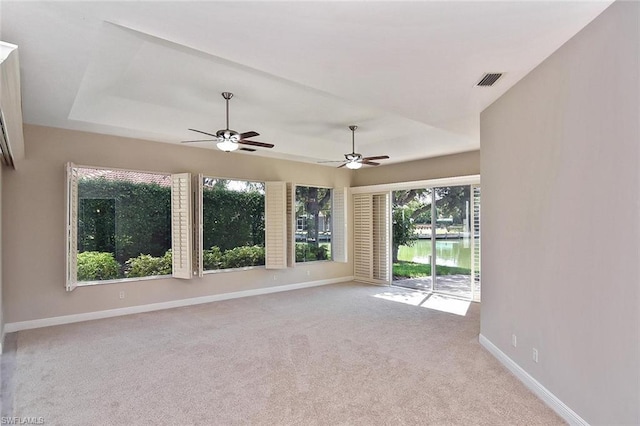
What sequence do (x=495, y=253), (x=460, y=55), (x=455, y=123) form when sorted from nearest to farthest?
(x=460, y=55), (x=495, y=253), (x=455, y=123)

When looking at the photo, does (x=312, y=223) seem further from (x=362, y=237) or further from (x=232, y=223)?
(x=232, y=223)

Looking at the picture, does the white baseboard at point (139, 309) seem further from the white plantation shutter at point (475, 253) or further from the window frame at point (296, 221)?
the white plantation shutter at point (475, 253)

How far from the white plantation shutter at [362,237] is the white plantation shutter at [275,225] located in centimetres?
216

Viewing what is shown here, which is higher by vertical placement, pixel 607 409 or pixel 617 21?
pixel 617 21

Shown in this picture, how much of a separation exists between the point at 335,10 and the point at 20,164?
4.90m

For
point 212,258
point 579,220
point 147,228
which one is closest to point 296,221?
point 212,258

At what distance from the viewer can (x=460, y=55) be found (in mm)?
2670

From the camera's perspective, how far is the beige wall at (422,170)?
656 cm

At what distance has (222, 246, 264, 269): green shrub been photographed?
6.66 meters

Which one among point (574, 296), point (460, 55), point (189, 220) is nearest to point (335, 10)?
point (460, 55)

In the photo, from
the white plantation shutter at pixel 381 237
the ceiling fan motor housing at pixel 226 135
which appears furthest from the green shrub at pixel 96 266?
the white plantation shutter at pixel 381 237

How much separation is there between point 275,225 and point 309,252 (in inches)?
51.4

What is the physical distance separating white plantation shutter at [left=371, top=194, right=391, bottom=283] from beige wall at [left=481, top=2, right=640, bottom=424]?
449cm

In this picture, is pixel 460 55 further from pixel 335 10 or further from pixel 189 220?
pixel 189 220
